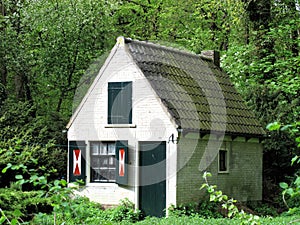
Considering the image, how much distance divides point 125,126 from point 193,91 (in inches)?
101

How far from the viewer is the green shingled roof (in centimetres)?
1791

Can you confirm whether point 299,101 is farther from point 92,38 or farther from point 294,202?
point 92,38

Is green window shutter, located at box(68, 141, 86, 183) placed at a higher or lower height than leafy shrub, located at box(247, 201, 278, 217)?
higher

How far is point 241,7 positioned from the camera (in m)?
25.0

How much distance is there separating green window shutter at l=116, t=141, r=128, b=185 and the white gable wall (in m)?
0.17

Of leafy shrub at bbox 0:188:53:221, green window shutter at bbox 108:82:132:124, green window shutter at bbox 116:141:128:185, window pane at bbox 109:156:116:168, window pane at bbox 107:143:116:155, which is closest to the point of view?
leafy shrub at bbox 0:188:53:221

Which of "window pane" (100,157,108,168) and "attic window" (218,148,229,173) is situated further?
"attic window" (218,148,229,173)

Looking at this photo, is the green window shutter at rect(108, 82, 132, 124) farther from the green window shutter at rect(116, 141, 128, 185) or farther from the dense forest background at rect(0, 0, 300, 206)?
the dense forest background at rect(0, 0, 300, 206)

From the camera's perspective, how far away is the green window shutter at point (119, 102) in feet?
60.3

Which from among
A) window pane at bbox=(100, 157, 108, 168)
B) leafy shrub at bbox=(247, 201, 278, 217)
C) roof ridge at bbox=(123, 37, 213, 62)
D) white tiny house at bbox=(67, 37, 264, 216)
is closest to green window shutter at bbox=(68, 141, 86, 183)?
white tiny house at bbox=(67, 37, 264, 216)

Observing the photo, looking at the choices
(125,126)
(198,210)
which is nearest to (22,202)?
(125,126)

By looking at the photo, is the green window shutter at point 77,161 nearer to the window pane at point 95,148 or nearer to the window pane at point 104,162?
the window pane at point 95,148

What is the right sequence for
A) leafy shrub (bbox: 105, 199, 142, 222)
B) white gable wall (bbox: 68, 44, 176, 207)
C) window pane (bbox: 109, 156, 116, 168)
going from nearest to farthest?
leafy shrub (bbox: 105, 199, 142, 222) → white gable wall (bbox: 68, 44, 176, 207) → window pane (bbox: 109, 156, 116, 168)

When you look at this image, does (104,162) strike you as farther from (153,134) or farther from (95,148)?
(153,134)
